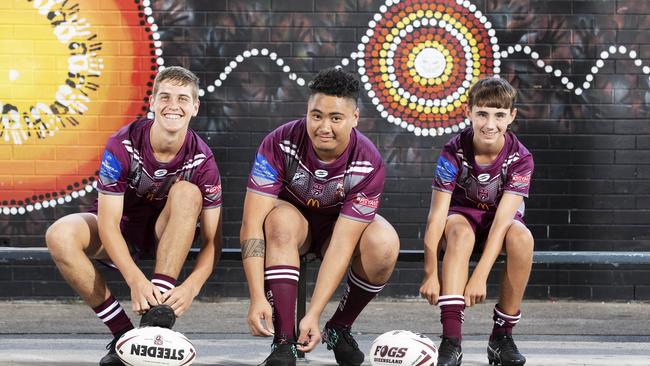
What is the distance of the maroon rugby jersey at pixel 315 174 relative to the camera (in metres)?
4.49

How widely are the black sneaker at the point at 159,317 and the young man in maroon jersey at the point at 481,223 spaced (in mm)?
1111

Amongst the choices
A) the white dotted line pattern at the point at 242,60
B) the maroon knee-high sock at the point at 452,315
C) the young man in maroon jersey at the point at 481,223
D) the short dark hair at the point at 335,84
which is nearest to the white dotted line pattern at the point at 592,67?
the white dotted line pattern at the point at 242,60

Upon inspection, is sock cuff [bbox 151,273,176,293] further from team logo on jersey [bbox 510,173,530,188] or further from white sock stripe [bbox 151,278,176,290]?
team logo on jersey [bbox 510,173,530,188]

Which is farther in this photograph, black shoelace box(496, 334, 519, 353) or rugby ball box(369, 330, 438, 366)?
black shoelace box(496, 334, 519, 353)

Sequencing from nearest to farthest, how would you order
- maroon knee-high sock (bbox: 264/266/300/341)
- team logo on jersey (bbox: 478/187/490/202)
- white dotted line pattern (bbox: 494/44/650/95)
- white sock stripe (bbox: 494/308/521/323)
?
maroon knee-high sock (bbox: 264/266/300/341)
white sock stripe (bbox: 494/308/521/323)
team logo on jersey (bbox: 478/187/490/202)
white dotted line pattern (bbox: 494/44/650/95)

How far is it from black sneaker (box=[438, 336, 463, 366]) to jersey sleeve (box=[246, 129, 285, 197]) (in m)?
0.95

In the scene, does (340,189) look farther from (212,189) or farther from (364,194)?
(212,189)

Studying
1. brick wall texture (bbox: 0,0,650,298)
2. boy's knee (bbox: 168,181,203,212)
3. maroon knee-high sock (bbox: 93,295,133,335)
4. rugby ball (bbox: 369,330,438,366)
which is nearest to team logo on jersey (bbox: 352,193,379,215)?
rugby ball (bbox: 369,330,438,366)

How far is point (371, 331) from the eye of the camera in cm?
594

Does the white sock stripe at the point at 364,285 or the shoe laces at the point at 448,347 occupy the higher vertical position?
the white sock stripe at the point at 364,285

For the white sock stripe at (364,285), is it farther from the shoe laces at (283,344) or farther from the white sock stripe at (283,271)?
the shoe laces at (283,344)

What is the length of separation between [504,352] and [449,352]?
368 millimetres

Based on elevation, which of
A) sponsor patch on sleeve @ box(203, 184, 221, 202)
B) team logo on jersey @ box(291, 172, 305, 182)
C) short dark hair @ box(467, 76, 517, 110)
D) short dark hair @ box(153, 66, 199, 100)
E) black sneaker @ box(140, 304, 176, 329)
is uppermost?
short dark hair @ box(153, 66, 199, 100)

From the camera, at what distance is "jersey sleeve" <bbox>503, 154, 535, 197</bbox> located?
4.75 metres
